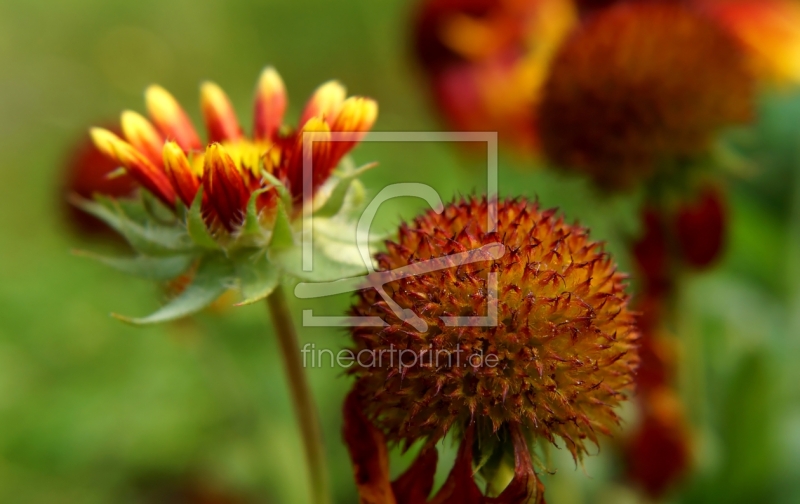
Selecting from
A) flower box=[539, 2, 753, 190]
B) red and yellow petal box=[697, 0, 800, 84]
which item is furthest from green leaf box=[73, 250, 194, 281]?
red and yellow petal box=[697, 0, 800, 84]

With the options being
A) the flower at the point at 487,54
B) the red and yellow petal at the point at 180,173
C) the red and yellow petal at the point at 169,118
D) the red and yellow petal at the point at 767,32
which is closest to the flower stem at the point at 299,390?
the red and yellow petal at the point at 180,173

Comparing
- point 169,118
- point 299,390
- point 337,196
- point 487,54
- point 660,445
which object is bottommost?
point 660,445

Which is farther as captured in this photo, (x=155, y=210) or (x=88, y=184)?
(x=88, y=184)

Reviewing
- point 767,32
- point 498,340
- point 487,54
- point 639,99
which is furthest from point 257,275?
point 767,32

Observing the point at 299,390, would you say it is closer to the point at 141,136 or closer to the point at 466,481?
the point at 466,481

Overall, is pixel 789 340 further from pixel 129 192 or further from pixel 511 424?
pixel 129 192

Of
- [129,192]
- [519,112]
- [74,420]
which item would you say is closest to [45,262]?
[74,420]

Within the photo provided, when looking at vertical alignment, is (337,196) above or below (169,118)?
below
